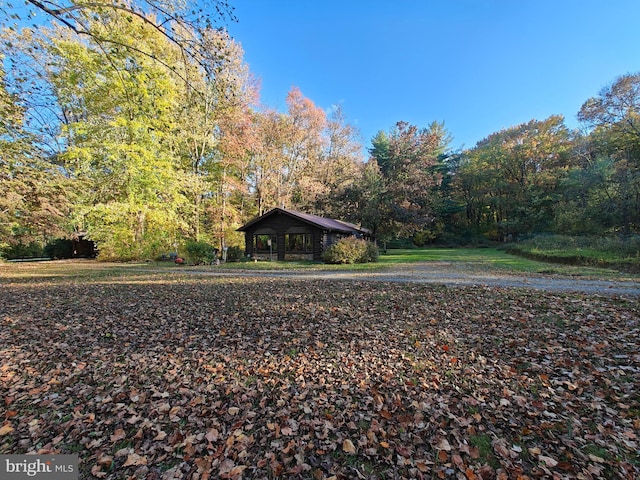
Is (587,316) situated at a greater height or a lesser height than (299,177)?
lesser

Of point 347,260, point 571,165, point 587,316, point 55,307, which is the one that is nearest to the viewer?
point 587,316

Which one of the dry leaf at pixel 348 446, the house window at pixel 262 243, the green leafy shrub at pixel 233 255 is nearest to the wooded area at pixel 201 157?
the green leafy shrub at pixel 233 255

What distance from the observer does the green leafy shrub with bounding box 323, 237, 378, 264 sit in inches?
736

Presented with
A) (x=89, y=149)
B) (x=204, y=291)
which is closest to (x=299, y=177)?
(x=89, y=149)

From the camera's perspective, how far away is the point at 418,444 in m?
2.79

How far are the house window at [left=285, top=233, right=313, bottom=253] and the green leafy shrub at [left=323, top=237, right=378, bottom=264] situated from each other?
81.3 inches

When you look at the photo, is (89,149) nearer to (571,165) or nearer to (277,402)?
(277,402)

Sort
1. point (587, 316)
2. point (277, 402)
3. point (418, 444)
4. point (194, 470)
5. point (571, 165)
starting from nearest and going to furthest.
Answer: point (194, 470) → point (418, 444) → point (277, 402) → point (587, 316) → point (571, 165)

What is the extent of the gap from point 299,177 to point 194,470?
30.2m

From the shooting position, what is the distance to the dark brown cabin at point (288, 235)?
20.8 metres
